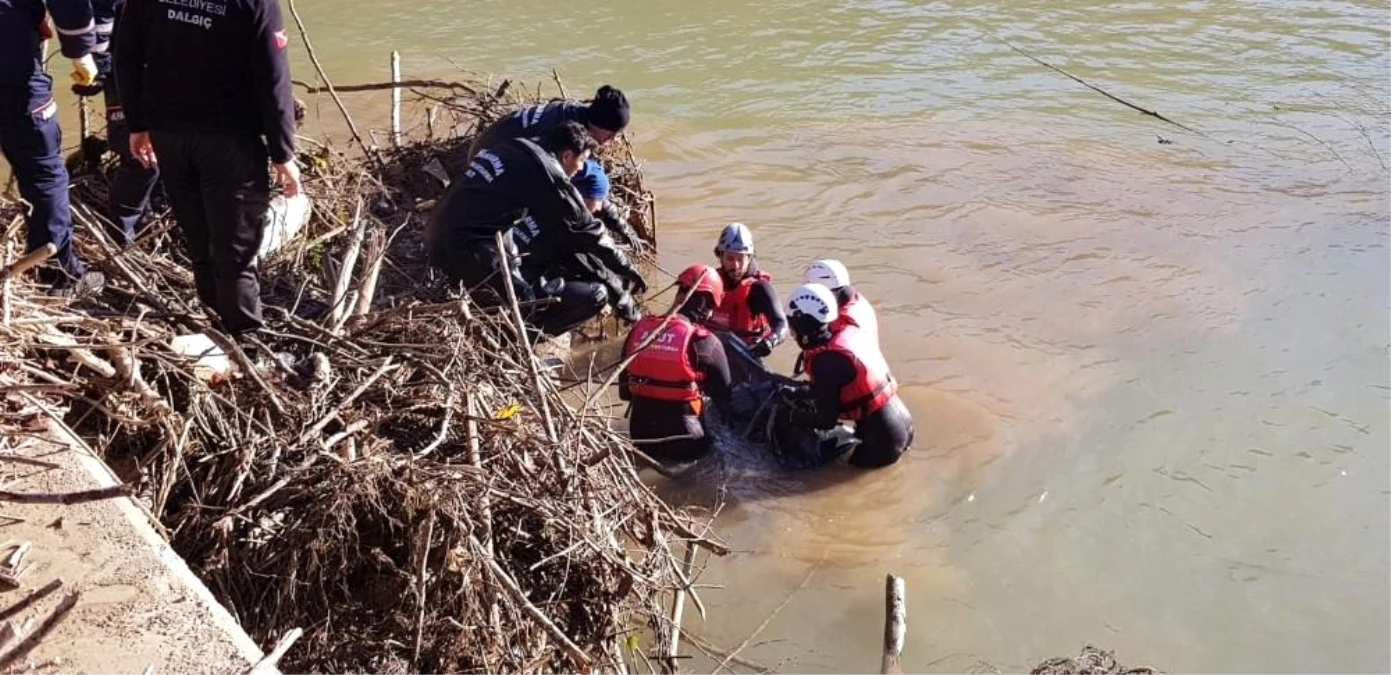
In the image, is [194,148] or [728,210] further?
[728,210]

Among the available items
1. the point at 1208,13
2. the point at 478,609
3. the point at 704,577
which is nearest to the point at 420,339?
the point at 478,609

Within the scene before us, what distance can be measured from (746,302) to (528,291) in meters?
1.37

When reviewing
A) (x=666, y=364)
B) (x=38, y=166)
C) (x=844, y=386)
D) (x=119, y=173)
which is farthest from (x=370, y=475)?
(x=844, y=386)

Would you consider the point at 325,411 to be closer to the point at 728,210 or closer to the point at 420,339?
the point at 420,339

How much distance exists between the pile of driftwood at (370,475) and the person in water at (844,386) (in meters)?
1.69

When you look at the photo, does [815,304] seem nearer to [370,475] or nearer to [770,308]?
[770,308]

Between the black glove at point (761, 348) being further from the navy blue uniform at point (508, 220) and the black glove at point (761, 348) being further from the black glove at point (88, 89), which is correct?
the black glove at point (88, 89)

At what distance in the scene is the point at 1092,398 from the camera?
24.7 ft

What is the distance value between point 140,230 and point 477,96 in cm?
292

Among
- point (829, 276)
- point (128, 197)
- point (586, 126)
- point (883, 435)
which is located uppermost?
point (586, 126)

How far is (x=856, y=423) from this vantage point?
6543 mm

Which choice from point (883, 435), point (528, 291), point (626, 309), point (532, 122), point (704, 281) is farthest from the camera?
point (626, 309)

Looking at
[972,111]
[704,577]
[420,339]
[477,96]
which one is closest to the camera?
[420,339]

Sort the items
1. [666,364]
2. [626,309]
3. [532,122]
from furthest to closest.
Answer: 1. [626,309]
2. [532,122]
3. [666,364]
